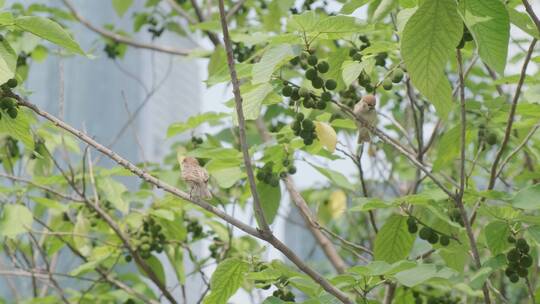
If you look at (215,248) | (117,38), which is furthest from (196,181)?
(117,38)

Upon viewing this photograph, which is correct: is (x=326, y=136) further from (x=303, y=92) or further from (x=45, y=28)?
(x=45, y=28)

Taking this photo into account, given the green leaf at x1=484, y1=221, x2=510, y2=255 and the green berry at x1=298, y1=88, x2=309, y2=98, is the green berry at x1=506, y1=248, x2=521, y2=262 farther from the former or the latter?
the green berry at x1=298, y1=88, x2=309, y2=98

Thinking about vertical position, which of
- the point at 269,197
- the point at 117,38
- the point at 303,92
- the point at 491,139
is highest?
the point at 117,38

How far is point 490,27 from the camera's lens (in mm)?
934

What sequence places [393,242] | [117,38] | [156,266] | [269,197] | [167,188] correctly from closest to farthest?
[167,188] → [393,242] → [269,197] → [156,266] → [117,38]

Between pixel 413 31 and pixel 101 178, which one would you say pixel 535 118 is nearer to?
pixel 413 31

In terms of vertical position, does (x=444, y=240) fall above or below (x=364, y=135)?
below

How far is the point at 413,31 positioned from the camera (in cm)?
88

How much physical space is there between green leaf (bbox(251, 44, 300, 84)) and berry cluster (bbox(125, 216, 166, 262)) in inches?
39.5

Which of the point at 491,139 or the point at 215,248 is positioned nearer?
the point at 491,139

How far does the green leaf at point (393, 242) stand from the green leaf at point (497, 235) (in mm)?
187

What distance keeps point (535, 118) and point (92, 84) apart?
3.42 metres

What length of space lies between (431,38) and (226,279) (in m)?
0.63

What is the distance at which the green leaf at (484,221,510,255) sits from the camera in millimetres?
1362
